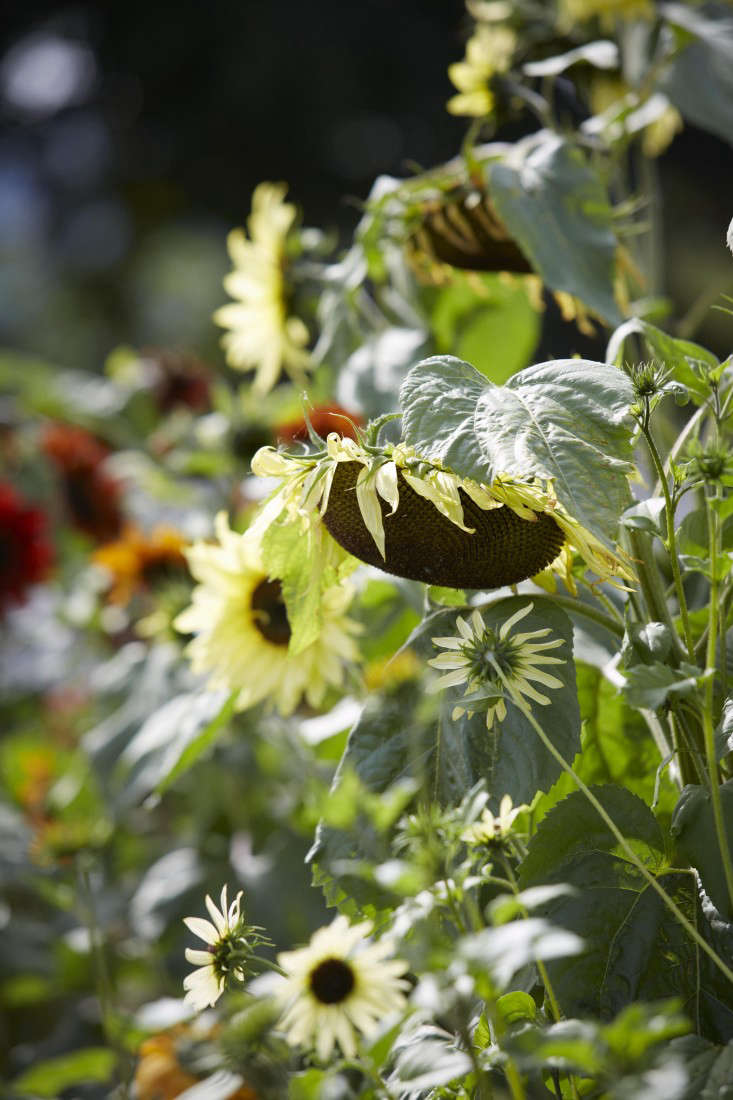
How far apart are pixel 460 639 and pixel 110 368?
2.51 ft

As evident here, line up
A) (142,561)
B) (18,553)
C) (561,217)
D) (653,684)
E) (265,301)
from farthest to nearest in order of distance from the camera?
(18,553) → (142,561) → (265,301) → (561,217) → (653,684)

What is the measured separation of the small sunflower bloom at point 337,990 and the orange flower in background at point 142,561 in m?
0.48

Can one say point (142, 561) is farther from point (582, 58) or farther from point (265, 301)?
point (582, 58)

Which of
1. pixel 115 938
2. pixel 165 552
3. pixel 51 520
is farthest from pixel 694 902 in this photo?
pixel 51 520

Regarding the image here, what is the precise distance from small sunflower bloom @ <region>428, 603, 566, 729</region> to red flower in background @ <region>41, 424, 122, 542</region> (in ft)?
2.36

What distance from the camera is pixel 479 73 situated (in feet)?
1.77

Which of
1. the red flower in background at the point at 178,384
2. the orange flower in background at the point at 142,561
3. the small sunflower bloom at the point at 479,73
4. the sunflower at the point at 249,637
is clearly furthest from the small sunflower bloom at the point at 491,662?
the red flower in background at the point at 178,384

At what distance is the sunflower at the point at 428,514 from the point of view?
1.00 feet

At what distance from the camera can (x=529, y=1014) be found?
12.3 inches

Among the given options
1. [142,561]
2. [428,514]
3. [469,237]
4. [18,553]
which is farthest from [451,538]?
[18,553]

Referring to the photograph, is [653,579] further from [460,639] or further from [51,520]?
[51,520]

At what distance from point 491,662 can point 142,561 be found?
51cm

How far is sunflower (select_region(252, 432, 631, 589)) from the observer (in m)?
0.30

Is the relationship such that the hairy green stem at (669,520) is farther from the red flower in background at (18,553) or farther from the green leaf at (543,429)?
the red flower in background at (18,553)
